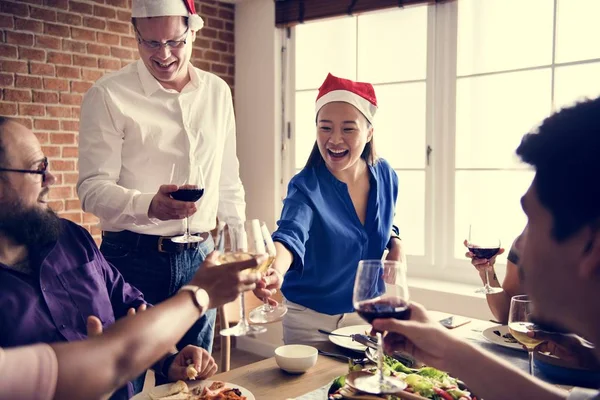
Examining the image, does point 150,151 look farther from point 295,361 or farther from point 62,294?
point 295,361

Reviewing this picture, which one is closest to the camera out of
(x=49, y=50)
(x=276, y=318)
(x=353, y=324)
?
(x=276, y=318)

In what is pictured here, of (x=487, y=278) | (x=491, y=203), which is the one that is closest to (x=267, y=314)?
(x=487, y=278)

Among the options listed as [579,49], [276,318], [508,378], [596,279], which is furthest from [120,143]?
[579,49]

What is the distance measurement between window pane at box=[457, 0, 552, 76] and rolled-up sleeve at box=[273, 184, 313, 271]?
1.72m

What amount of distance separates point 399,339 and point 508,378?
231 mm

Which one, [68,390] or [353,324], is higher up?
[68,390]

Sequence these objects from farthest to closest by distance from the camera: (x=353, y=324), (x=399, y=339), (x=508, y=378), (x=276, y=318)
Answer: (x=353, y=324) < (x=276, y=318) < (x=399, y=339) < (x=508, y=378)

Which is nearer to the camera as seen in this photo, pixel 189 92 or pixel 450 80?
pixel 189 92

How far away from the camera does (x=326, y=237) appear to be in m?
2.08

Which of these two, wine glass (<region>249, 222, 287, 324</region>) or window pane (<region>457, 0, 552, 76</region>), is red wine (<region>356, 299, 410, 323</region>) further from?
window pane (<region>457, 0, 552, 76</region>)

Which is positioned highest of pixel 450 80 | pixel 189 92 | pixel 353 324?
pixel 450 80

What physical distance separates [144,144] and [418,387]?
1462 mm

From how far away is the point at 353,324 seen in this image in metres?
2.02

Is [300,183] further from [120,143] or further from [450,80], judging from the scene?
[450,80]
